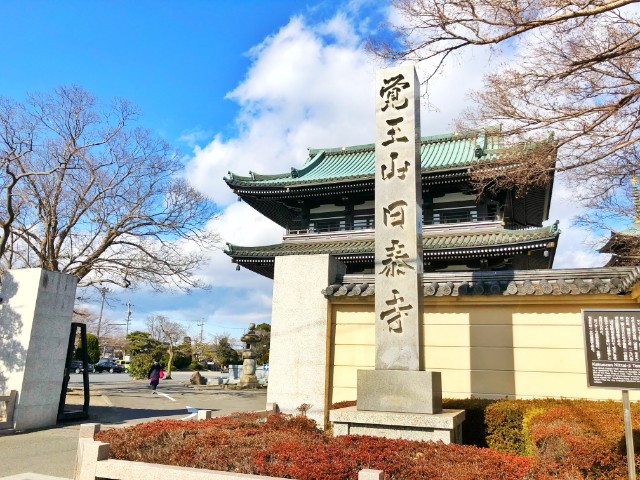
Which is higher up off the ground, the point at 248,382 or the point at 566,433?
the point at 566,433

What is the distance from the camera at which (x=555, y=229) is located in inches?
526

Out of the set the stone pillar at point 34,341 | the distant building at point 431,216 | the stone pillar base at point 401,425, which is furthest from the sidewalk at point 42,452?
the distant building at point 431,216

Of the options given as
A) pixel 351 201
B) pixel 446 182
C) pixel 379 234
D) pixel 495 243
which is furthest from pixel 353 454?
pixel 351 201

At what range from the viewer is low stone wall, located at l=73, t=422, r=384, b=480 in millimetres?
4125

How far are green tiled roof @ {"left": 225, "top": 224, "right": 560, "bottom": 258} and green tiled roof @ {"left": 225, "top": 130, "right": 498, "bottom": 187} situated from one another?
243cm

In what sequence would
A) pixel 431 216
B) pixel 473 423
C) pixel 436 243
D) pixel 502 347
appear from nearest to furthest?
pixel 473 423 < pixel 502 347 < pixel 436 243 < pixel 431 216

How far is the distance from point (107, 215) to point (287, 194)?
7.41m

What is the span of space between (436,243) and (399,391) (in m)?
9.75

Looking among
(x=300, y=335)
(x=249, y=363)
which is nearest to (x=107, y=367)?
(x=249, y=363)

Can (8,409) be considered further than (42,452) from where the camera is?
Yes

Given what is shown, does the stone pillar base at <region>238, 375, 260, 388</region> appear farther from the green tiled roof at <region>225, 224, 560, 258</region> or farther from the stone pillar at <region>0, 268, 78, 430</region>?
the stone pillar at <region>0, 268, 78, 430</region>

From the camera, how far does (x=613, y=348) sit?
489 centimetres

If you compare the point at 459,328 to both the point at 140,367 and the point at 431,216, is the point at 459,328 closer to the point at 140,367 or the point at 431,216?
the point at 431,216

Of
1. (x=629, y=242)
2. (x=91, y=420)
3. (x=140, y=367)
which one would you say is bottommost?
(x=91, y=420)
